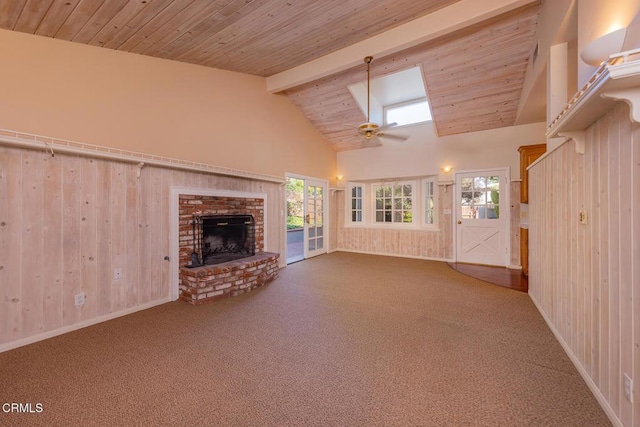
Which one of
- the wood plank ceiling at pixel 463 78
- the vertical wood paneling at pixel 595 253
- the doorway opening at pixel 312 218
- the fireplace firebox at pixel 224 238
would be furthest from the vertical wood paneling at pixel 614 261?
the doorway opening at pixel 312 218

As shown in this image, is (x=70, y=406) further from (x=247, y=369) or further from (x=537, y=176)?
(x=537, y=176)

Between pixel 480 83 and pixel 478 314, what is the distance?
3972mm

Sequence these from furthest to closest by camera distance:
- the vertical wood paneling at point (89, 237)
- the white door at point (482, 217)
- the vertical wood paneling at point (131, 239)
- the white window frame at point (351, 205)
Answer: the white window frame at point (351, 205)
the white door at point (482, 217)
the vertical wood paneling at point (131, 239)
the vertical wood paneling at point (89, 237)

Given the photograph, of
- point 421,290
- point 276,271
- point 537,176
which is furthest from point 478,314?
point 276,271

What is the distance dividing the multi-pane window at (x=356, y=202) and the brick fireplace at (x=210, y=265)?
3.62 meters

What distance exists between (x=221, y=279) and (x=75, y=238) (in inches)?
65.1

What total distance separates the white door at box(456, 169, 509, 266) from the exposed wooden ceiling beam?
340cm

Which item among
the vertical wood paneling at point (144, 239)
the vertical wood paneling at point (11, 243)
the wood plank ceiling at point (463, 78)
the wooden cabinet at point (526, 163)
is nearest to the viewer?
the vertical wood paneling at point (11, 243)

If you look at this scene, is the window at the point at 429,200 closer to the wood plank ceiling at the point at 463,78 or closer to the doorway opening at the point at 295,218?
the wood plank ceiling at the point at 463,78

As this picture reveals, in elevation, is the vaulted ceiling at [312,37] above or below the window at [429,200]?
above

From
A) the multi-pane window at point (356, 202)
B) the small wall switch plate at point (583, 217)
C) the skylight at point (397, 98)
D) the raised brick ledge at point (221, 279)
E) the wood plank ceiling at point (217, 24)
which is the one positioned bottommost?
the raised brick ledge at point (221, 279)

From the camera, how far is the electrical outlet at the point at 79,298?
2783mm

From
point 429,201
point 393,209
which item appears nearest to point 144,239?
point 393,209

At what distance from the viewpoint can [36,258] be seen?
2.53 metres
